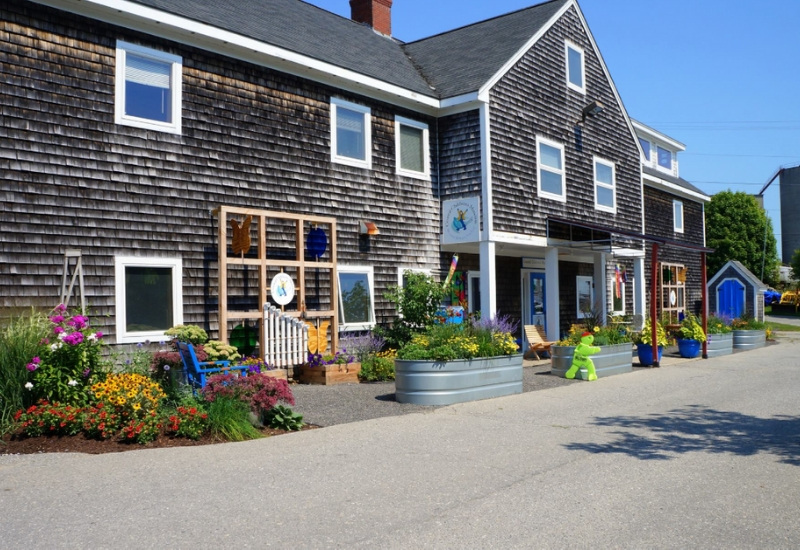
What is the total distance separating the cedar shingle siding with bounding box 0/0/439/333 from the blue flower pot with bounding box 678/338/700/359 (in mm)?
8169

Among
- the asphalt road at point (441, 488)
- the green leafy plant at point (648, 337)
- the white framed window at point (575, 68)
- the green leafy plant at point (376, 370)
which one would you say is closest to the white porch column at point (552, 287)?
the green leafy plant at point (648, 337)

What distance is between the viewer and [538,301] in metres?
21.4

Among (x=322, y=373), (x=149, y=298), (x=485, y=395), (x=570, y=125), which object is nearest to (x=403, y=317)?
(x=322, y=373)

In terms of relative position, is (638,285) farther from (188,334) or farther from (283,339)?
(188,334)

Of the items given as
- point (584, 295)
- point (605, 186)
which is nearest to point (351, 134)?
point (605, 186)

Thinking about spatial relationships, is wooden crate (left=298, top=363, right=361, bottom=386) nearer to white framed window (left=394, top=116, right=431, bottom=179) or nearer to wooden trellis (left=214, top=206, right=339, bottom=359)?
wooden trellis (left=214, top=206, right=339, bottom=359)

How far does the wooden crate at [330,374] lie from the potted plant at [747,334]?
1334 cm

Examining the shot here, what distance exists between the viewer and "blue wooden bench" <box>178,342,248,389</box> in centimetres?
936

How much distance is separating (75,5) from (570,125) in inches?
511

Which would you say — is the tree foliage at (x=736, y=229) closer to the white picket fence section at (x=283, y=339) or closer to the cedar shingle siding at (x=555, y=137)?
the cedar shingle siding at (x=555, y=137)

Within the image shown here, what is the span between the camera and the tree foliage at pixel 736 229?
4678 centimetres

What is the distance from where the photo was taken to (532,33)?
1861 cm

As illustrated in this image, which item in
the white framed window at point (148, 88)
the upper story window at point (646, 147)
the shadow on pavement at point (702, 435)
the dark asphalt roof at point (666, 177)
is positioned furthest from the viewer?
the upper story window at point (646, 147)

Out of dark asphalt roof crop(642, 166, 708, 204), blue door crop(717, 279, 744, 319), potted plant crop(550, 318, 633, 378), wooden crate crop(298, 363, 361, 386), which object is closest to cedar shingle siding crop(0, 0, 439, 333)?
wooden crate crop(298, 363, 361, 386)
